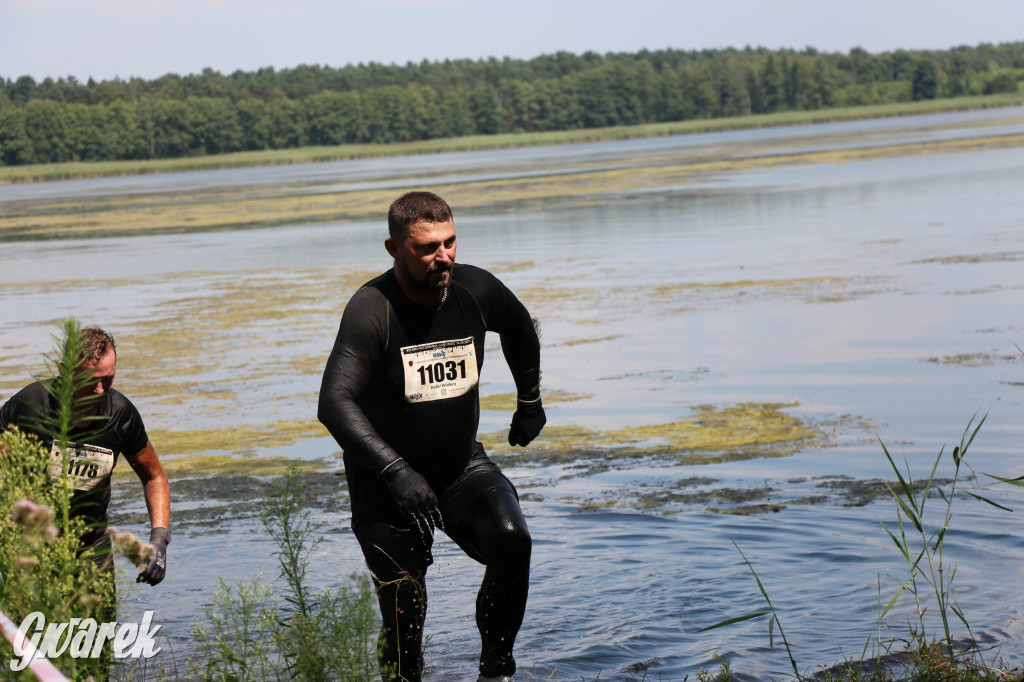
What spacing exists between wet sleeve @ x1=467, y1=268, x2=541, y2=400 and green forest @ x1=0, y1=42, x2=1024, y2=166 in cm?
13113

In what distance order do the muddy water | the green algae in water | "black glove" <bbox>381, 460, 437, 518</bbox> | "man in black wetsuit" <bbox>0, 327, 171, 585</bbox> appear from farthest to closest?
the green algae in water, the muddy water, "man in black wetsuit" <bbox>0, 327, 171, 585</bbox>, "black glove" <bbox>381, 460, 437, 518</bbox>

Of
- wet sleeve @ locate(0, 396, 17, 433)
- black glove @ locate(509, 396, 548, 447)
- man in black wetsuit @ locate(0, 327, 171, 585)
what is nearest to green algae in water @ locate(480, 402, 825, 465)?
black glove @ locate(509, 396, 548, 447)

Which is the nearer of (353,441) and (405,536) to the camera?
(353,441)

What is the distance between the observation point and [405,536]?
15.4ft

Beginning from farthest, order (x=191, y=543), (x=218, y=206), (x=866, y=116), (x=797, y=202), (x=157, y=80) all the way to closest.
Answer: (x=157, y=80), (x=866, y=116), (x=218, y=206), (x=797, y=202), (x=191, y=543)

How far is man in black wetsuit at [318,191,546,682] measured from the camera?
175 inches

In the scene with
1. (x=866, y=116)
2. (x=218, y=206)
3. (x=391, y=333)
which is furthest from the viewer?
(x=866, y=116)

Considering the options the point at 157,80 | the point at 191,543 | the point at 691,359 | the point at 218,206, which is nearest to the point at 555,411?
the point at 691,359

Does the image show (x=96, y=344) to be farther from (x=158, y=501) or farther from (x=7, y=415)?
(x=158, y=501)

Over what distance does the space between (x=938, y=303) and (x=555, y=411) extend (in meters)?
6.41

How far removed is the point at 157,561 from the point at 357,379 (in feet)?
3.18

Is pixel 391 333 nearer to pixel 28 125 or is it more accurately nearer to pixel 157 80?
pixel 28 125

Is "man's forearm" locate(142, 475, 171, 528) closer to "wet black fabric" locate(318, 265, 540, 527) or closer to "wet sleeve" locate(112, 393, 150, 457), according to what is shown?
"wet sleeve" locate(112, 393, 150, 457)

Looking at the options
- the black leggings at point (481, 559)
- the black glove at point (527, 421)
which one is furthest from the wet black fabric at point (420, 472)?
the black glove at point (527, 421)
